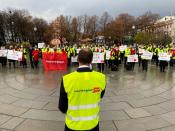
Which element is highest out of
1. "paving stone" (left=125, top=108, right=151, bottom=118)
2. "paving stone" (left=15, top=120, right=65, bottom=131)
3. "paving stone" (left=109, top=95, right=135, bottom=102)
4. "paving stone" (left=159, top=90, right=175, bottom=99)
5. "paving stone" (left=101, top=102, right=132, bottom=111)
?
"paving stone" (left=159, top=90, right=175, bottom=99)

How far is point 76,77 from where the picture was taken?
3.20 meters

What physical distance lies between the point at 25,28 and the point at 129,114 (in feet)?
232

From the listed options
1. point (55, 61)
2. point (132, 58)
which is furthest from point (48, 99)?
point (132, 58)

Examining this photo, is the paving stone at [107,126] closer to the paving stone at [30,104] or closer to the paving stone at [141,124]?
the paving stone at [141,124]

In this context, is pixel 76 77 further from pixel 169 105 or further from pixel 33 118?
pixel 169 105

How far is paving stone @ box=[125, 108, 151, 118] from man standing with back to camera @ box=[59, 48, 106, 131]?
379 centimetres

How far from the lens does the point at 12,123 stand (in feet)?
21.0

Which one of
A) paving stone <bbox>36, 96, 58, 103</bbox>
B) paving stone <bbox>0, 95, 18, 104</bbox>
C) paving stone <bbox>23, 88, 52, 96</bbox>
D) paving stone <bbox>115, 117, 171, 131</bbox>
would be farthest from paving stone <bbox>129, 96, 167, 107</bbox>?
paving stone <bbox>0, 95, 18, 104</bbox>

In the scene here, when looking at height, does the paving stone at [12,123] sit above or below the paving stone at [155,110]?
below

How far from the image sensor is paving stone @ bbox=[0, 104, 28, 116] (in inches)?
285

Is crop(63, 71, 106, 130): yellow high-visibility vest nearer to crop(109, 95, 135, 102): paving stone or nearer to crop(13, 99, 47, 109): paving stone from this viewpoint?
crop(13, 99, 47, 109): paving stone

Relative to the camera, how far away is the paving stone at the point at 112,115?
6.78 m

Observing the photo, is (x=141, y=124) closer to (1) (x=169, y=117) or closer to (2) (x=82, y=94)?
(1) (x=169, y=117)

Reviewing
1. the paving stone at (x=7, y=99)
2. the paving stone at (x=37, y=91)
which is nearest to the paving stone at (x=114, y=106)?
the paving stone at (x=37, y=91)
